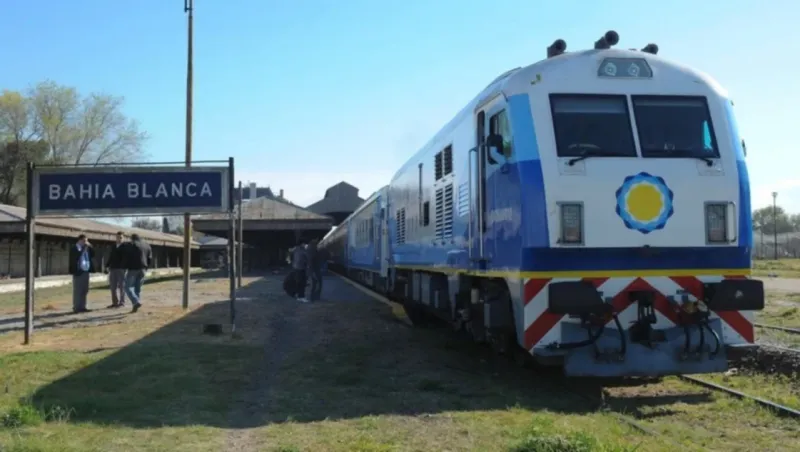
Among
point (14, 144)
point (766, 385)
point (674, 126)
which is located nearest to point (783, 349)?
point (766, 385)

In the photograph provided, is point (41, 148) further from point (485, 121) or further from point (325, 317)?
point (485, 121)

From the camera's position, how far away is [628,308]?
7.28m

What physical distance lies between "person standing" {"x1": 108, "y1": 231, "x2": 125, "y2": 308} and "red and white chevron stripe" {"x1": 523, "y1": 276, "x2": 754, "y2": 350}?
10742mm

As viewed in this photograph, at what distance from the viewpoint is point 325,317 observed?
1538 centimetres

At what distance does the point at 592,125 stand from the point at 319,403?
12.9ft

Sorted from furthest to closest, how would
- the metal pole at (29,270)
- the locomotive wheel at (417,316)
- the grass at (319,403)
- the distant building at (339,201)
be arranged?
the distant building at (339,201), the locomotive wheel at (417,316), the metal pole at (29,270), the grass at (319,403)

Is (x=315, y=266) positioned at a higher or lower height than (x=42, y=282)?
higher

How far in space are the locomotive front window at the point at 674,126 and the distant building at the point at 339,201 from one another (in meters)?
56.3

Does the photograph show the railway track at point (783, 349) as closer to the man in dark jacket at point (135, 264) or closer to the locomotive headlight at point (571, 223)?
the locomotive headlight at point (571, 223)

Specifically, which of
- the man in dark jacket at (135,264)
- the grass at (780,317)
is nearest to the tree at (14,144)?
the man in dark jacket at (135,264)

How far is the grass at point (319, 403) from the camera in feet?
19.3

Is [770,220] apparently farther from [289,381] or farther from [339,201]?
[289,381]

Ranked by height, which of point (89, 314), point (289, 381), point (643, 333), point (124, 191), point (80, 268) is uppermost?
point (124, 191)

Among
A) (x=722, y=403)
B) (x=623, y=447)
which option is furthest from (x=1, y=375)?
(x=722, y=403)
